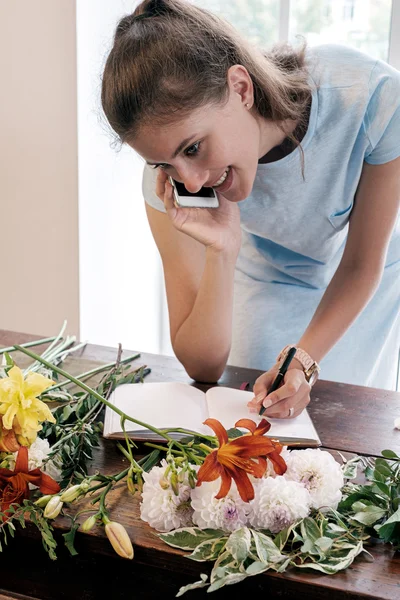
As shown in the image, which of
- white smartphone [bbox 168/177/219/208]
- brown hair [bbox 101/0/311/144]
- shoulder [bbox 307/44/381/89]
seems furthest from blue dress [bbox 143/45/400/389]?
brown hair [bbox 101/0/311/144]

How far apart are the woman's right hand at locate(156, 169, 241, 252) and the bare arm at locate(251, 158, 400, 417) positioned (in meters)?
0.23

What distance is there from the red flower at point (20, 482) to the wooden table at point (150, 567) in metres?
0.05

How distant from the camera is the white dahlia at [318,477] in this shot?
31.4 inches

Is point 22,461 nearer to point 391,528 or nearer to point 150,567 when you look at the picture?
point 150,567

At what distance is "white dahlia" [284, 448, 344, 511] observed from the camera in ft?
2.62

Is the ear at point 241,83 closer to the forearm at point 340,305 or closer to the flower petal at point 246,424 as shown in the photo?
the forearm at point 340,305

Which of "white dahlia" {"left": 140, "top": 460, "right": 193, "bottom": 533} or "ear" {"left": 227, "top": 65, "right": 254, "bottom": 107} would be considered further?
"ear" {"left": 227, "top": 65, "right": 254, "bottom": 107}

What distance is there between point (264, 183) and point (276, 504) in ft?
2.89

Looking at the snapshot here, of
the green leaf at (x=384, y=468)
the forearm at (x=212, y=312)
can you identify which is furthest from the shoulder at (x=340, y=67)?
the green leaf at (x=384, y=468)

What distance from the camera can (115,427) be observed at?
1.03 metres

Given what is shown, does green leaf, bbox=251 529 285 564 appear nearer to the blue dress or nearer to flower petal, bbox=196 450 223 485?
flower petal, bbox=196 450 223 485

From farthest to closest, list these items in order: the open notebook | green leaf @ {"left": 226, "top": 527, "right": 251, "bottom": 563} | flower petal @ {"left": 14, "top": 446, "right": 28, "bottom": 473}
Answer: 1. the open notebook
2. flower petal @ {"left": 14, "top": 446, "right": 28, "bottom": 473}
3. green leaf @ {"left": 226, "top": 527, "right": 251, "bottom": 563}

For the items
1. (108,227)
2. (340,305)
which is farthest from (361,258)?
(108,227)

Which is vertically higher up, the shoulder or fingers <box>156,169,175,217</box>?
the shoulder
